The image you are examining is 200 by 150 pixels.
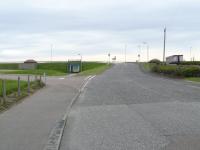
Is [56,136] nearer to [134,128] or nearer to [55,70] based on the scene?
[134,128]

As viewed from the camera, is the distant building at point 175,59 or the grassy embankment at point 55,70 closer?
the grassy embankment at point 55,70

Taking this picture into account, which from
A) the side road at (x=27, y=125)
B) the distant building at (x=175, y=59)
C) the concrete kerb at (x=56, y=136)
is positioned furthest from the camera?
the distant building at (x=175, y=59)

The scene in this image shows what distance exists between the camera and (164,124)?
12898mm

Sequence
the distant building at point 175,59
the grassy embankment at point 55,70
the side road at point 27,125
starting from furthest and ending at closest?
1. the distant building at point 175,59
2. the grassy embankment at point 55,70
3. the side road at point 27,125

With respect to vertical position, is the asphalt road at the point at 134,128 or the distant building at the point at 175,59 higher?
the distant building at the point at 175,59

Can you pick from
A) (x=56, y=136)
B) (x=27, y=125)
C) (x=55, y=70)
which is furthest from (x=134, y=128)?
(x=55, y=70)

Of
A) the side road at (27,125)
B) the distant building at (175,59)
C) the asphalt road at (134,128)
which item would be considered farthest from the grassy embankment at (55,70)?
the asphalt road at (134,128)

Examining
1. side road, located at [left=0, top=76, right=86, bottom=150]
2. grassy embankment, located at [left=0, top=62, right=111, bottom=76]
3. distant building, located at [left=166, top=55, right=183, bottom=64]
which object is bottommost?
grassy embankment, located at [left=0, top=62, right=111, bottom=76]

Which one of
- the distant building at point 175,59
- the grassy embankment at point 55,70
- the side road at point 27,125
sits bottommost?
the grassy embankment at point 55,70

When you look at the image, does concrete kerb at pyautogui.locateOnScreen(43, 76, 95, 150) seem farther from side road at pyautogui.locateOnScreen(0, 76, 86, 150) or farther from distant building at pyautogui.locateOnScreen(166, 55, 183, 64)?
distant building at pyautogui.locateOnScreen(166, 55, 183, 64)

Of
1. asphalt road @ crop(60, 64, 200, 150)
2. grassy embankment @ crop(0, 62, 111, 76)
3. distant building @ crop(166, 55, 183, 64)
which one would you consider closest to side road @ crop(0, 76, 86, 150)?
asphalt road @ crop(60, 64, 200, 150)

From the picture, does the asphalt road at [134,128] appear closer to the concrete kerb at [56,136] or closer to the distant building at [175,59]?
the concrete kerb at [56,136]

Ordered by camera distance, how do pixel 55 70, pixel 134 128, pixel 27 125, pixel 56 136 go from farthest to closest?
pixel 55 70, pixel 27 125, pixel 134 128, pixel 56 136

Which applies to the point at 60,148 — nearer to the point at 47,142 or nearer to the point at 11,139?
the point at 47,142
